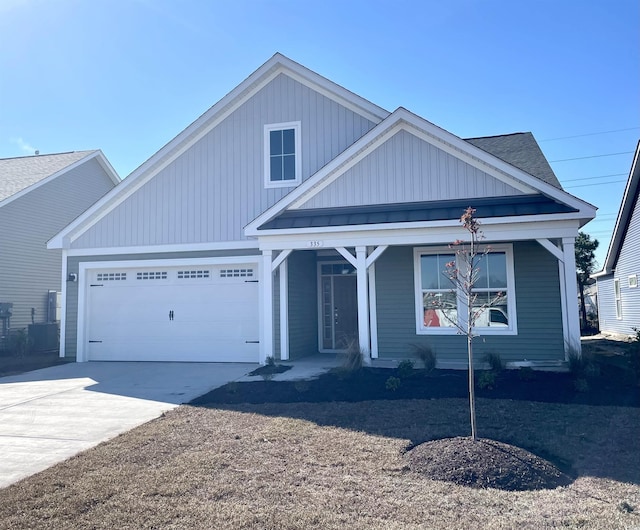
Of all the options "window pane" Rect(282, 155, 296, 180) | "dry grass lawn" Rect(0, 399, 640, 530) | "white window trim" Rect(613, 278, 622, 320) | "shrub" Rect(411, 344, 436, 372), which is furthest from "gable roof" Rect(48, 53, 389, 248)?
"white window trim" Rect(613, 278, 622, 320)

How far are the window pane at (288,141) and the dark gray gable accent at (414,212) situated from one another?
90.3 inches

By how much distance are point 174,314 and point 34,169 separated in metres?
11.0

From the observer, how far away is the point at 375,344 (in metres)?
10.6

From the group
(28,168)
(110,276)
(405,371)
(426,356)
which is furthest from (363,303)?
(28,168)

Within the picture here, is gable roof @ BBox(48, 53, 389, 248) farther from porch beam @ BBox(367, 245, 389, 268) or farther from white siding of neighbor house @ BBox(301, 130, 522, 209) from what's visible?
porch beam @ BBox(367, 245, 389, 268)

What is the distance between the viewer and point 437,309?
35.3 ft

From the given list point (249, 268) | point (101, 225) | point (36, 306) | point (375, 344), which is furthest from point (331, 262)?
point (36, 306)

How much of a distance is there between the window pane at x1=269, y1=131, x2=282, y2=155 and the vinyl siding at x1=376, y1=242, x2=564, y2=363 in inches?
172

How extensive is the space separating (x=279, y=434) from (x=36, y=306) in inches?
592

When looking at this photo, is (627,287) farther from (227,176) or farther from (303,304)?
(227,176)

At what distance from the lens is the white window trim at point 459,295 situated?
405 inches

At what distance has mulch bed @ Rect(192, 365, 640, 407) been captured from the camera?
7.50m

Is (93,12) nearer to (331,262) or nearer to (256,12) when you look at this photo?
(256,12)

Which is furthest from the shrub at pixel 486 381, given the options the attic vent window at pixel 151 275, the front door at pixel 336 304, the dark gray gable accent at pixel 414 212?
the attic vent window at pixel 151 275
